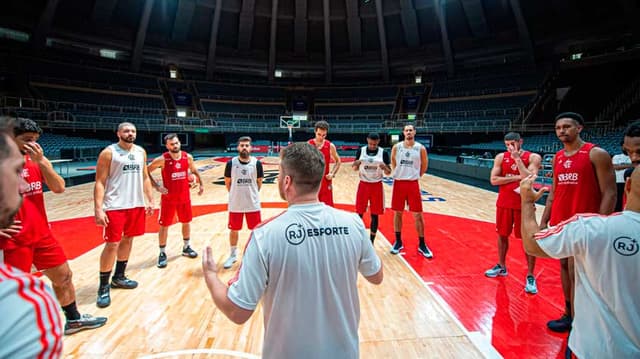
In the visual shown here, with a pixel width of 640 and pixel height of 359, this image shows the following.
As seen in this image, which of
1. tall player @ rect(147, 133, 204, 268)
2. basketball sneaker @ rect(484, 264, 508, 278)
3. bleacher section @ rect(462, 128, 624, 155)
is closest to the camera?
basketball sneaker @ rect(484, 264, 508, 278)

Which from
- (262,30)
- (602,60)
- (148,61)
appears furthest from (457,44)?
(148,61)

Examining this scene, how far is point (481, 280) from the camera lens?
14.2 feet

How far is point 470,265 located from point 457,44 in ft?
107

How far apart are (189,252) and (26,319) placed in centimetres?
487

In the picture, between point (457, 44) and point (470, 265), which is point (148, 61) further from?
point (470, 265)

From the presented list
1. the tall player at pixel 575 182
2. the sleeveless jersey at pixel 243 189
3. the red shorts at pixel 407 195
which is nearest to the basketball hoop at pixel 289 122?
the red shorts at pixel 407 195

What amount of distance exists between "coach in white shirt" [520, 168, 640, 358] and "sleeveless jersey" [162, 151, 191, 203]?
461cm

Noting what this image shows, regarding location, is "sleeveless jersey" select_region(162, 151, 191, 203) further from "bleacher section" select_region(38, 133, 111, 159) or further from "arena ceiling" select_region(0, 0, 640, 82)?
"arena ceiling" select_region(0, 0, 640, 82)

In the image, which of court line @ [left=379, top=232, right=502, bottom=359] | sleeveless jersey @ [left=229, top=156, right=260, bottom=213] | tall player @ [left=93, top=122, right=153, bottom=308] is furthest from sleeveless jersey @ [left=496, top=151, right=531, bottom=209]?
tall player @ [left=93, top=122, right=153, bottom=308]

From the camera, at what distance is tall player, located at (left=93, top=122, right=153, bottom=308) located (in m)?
3.72

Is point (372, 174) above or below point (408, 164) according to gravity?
below

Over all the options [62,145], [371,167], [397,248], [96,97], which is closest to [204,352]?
[397,248]

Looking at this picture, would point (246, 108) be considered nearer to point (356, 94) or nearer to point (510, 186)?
point (356, 94)

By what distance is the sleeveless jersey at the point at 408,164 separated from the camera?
5.23 meters
